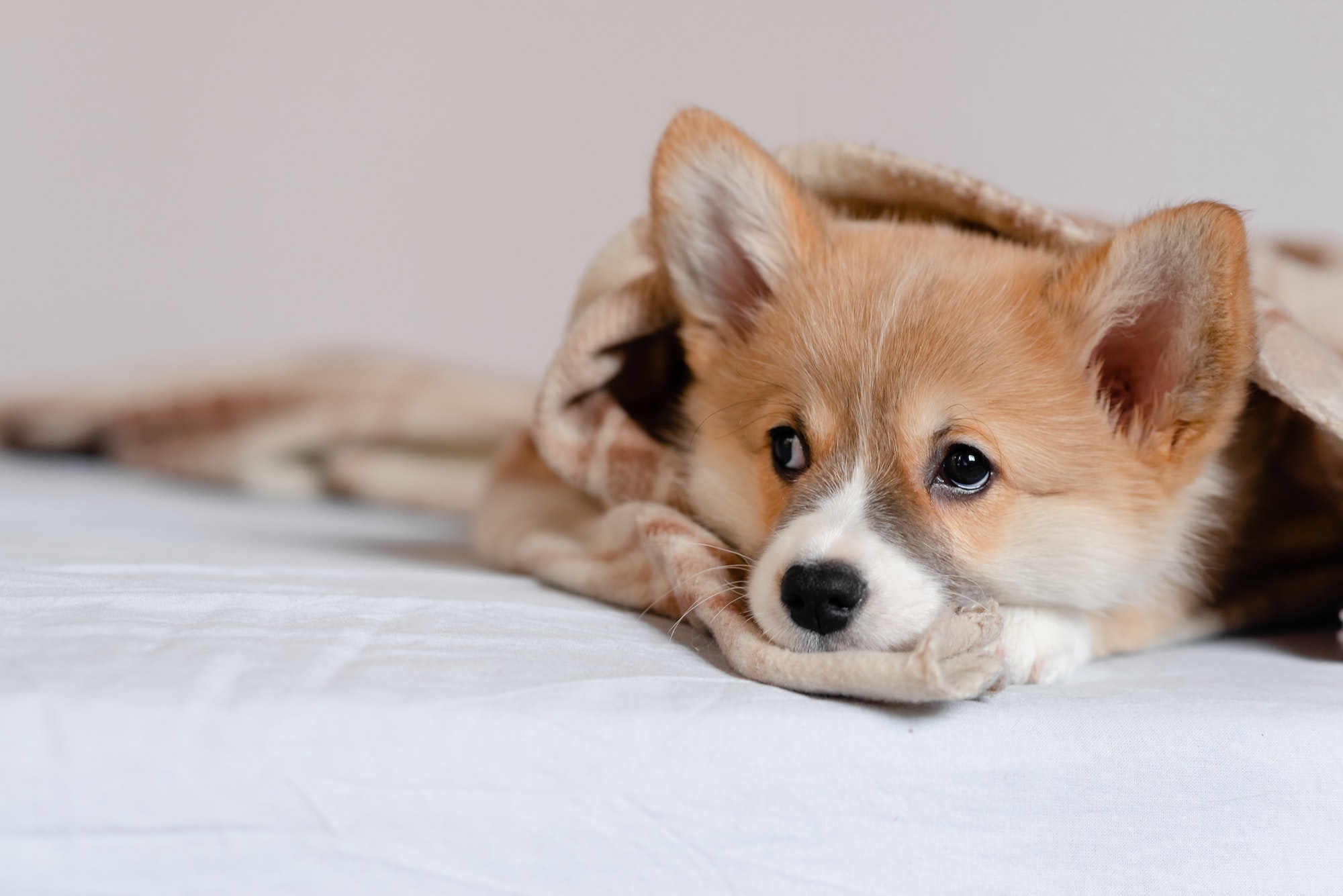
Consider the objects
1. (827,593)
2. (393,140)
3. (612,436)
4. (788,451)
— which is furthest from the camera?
(393,140)

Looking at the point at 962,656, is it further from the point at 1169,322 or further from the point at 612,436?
the point at 612,436

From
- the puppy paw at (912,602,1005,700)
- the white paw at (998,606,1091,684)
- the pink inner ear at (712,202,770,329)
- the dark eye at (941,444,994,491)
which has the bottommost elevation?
the white paw at (998,606,1091,684)

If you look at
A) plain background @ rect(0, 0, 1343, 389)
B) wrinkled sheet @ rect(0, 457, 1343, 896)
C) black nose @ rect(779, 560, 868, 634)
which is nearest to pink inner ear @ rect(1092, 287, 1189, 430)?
wrinkled sheet @ rect(0, 457, 1343, 896)

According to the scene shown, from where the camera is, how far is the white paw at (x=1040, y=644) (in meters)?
1.55

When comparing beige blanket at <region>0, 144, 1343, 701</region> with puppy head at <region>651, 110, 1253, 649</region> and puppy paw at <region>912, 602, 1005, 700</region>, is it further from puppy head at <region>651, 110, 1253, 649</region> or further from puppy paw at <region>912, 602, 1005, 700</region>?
puppy head at <region>651, 110, 1253, 649</region>

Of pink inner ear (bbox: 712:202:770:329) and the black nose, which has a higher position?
pink inner ear (bbox: 712:202:770:329)

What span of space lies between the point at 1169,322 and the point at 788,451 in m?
0.63

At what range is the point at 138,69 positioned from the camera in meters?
4.52

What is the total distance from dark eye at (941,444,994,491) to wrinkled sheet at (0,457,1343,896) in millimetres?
336

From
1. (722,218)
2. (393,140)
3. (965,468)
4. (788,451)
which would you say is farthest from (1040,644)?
(393,140)

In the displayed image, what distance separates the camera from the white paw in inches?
61.0

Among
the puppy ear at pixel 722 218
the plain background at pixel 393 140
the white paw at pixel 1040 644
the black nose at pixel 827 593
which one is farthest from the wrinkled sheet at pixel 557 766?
the plain background at pixel 393 140

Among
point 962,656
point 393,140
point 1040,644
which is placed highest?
point 393,140

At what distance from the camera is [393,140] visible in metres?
4.46
